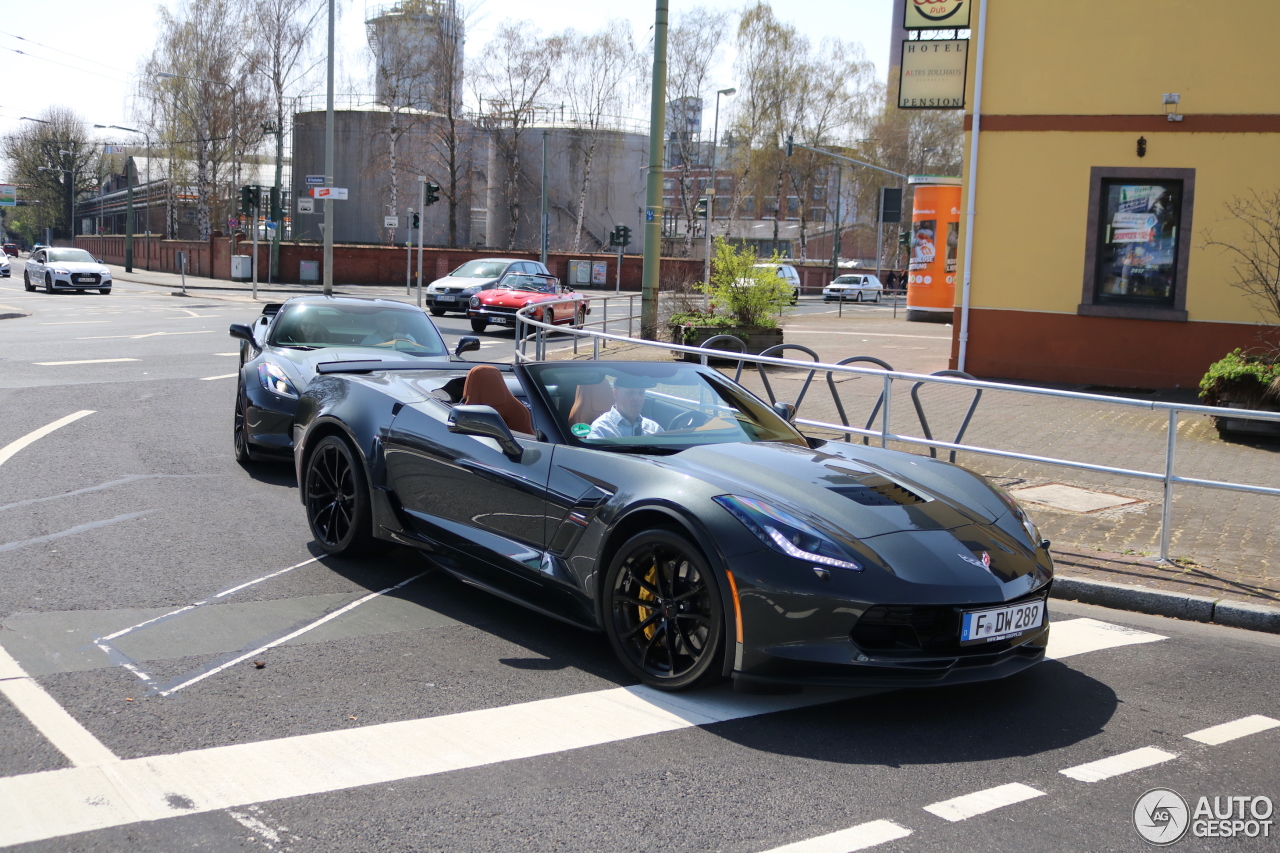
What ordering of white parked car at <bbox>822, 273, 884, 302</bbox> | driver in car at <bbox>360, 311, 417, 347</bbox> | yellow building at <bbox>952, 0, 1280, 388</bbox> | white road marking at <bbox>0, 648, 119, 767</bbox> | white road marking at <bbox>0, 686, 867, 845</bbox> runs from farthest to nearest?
white parked car at <bbox>822, 273, 884, 302</bbox>, yellow building at <bbox>952, 0, 1280, 388</bbox>, driver in car at <bbox>360, 311, 417, 347</bbox>, white road marking at <bbox>0, 648, 119, 767</bbox>, white road marking at <bbox>0, 686, 867, 845</bbox>

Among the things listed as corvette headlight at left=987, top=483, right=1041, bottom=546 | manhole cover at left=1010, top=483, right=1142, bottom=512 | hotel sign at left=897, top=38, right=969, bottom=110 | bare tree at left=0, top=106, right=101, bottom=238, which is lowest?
manhole cover at left=1010, top=483, right=1142, bottom=512

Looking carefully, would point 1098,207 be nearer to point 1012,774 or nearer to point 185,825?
point 1012,774

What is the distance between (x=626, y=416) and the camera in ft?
17.6

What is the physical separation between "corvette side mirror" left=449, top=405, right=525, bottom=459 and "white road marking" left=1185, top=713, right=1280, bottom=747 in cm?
301

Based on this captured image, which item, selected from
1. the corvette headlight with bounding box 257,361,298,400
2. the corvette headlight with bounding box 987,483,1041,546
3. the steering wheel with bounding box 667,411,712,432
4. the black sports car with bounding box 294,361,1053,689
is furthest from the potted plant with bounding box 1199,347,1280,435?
the corvette headlight with bounding box 257,361,298,400

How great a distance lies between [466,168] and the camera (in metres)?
64.7

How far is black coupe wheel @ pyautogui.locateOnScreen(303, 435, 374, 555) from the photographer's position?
20.1 feet

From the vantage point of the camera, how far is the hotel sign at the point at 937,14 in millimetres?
18094

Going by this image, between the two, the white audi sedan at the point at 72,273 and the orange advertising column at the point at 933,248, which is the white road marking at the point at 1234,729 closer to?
the orange advertising column at the point at 933,248

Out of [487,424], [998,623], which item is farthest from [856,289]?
[998,623]

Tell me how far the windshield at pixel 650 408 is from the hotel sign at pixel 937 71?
1377 centimetres

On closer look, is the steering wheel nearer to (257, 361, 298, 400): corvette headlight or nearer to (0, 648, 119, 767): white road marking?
(0, 648, 119, 767): white road marking

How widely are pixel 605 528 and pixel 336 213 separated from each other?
6347 centimetres

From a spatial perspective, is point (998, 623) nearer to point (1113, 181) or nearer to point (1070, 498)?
point (1070, 498)
